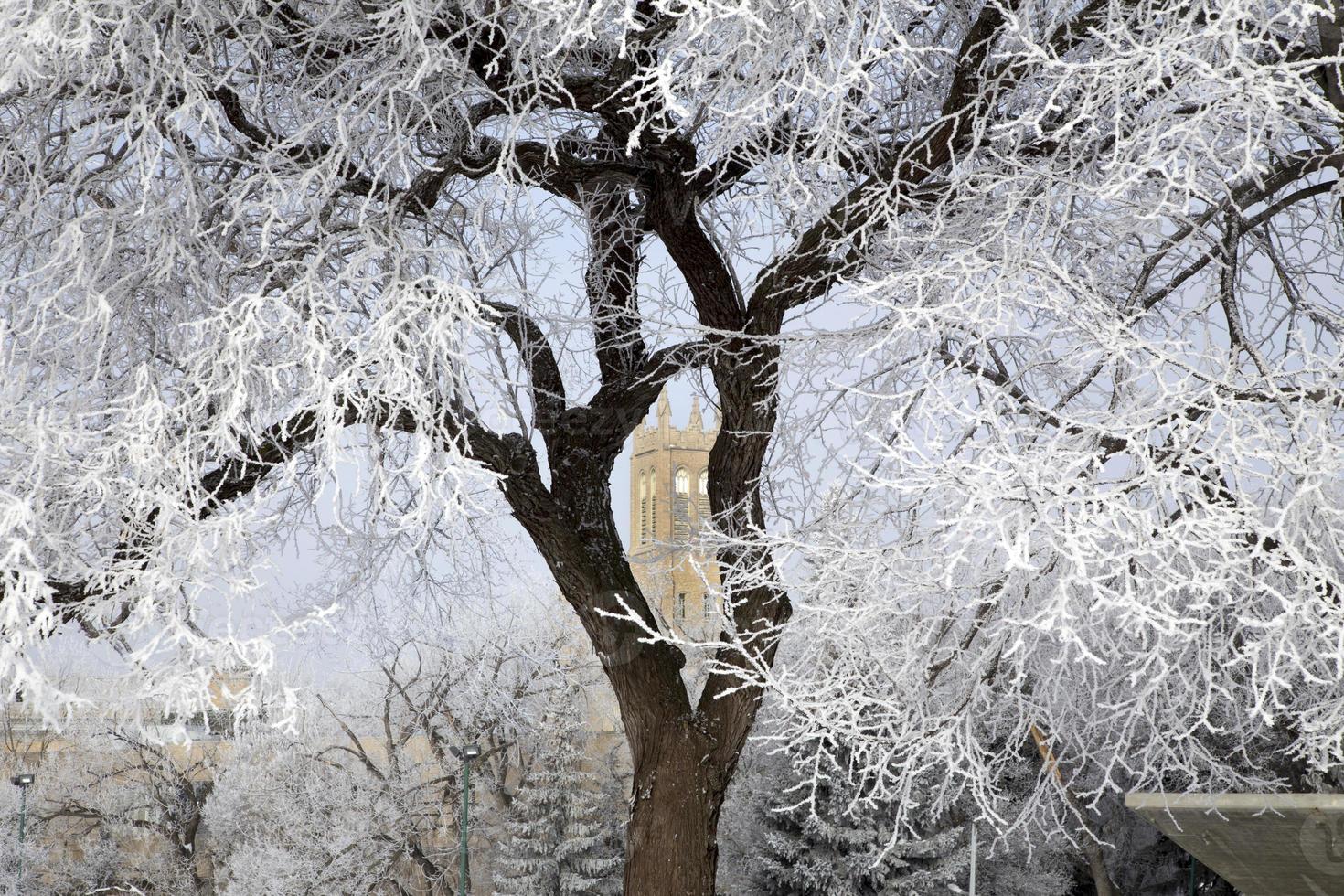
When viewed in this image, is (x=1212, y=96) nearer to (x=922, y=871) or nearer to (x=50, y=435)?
(x=50, y=435)

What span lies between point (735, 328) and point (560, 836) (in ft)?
44.9

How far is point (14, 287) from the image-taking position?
695 cm

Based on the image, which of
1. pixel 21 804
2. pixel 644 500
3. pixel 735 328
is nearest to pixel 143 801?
pixel 21 804

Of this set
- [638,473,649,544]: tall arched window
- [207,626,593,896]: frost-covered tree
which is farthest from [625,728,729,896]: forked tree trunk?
[638,473,649,544]: tall arched window

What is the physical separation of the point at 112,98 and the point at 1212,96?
5.06 m

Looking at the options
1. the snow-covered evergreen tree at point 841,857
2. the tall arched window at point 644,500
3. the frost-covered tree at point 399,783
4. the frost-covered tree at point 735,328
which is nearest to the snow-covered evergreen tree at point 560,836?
the frost-covered tree at point 399,783

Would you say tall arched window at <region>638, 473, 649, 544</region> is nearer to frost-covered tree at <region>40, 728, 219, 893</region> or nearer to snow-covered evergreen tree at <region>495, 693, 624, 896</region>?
frost-covered tree at <region>40, 728, 219, 893</region>

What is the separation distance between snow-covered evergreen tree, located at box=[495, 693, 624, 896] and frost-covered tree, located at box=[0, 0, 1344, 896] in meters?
11.2

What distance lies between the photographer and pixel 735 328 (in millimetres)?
7883

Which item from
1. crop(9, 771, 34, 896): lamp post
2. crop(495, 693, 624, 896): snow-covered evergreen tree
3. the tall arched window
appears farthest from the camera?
the tall arched window

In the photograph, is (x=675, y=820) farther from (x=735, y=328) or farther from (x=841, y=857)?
(x=841, y=857)

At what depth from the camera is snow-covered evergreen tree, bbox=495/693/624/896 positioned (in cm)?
1933

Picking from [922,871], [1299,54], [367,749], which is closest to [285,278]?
[1299,54]

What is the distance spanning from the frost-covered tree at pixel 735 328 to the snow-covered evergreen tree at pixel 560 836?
11.2 m
